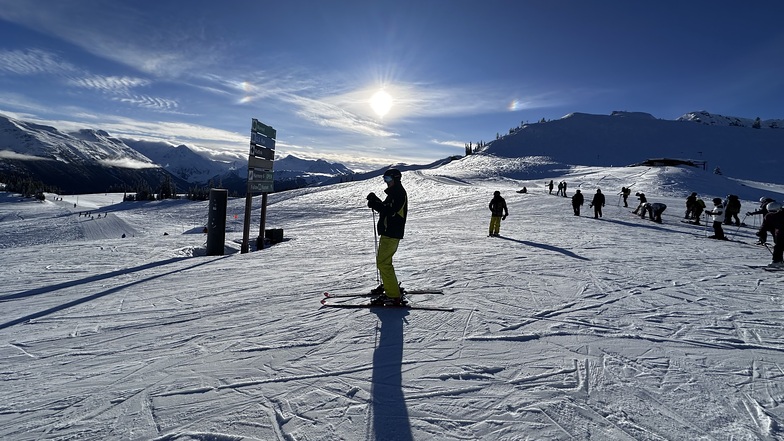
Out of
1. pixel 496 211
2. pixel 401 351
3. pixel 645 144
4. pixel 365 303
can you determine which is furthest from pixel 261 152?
pixel 645 144

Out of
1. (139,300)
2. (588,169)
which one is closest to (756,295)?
(139,300)

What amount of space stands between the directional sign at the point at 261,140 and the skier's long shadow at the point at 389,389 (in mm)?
11271

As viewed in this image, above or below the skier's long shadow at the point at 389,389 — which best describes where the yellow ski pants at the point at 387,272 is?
above

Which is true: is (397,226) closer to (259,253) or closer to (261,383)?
(261,383)

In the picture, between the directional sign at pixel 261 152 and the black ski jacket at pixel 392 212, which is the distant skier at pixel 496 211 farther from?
the black ski jacket at pixel 392 212

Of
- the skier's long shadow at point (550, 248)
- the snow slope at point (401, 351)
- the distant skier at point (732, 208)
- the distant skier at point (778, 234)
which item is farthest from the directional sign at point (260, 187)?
the distant skier at point (732, 208)

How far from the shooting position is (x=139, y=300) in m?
6.69

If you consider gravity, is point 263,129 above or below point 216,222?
above

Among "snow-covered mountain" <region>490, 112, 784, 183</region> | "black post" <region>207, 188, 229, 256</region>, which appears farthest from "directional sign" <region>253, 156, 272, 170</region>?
"snow-covered mountain" <region>490, 112, 784, 183</region>

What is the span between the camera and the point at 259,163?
14648mm

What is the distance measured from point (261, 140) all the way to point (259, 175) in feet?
4.59

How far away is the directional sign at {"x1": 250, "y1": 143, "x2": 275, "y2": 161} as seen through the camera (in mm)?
14095

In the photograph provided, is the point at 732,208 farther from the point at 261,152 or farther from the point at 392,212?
the point at 261,152

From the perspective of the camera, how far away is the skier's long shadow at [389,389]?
9.80ft
